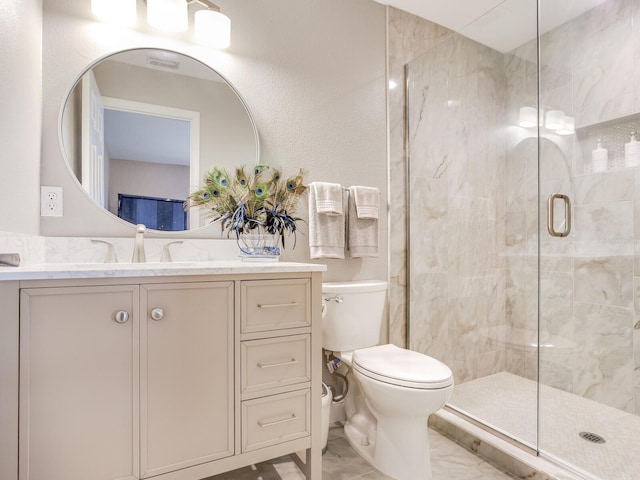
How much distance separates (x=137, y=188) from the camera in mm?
1585

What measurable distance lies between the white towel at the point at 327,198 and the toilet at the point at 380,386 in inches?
15.0

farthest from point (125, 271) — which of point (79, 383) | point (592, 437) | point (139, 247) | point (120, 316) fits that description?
point (592, 437)

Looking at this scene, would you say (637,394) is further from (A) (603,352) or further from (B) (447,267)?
(B) (447,267)

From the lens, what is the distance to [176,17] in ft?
5.17

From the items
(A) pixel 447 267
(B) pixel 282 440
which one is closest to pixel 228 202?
(B) pixel 282 440

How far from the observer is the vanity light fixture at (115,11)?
148 cm

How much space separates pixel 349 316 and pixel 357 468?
650 millimetres

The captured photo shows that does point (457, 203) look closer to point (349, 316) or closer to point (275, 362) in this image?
point (349, 316)

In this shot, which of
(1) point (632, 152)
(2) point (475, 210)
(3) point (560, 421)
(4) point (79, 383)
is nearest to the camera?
(4) point (79, 383)

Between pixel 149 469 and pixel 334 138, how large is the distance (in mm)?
1648

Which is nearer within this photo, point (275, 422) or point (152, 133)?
point (275, 422)

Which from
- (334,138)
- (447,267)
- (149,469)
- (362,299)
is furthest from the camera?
(447,267)

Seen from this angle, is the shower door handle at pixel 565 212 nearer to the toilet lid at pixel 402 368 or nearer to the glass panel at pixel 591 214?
the glass panel at pixel 591 214

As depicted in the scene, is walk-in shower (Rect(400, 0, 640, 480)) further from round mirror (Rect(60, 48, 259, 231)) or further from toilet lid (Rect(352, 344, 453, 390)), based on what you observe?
round mirror (Rect(60, 48, 259, 231))
